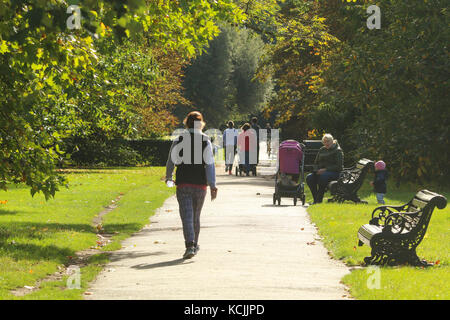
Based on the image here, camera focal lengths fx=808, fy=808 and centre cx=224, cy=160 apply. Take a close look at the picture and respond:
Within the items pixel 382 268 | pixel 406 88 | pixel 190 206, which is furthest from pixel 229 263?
pixel 406 88

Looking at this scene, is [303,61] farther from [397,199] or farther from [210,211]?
[210,211]

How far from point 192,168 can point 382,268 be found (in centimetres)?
313

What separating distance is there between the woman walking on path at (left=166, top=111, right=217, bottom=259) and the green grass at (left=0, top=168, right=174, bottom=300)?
1395 mm

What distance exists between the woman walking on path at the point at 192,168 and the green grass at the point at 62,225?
1395 mm

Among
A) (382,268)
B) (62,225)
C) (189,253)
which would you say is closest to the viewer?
(382,268)

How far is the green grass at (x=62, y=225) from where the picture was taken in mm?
9852

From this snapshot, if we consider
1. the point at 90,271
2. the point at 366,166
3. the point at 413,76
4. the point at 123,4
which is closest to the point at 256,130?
the point at 413,76

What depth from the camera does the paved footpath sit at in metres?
8.61

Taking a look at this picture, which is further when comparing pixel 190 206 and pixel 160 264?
pixel 190 206

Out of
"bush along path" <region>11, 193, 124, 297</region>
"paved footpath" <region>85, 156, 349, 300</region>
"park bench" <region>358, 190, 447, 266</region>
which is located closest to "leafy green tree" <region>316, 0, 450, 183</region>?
"paved footpath" <region>85, 156, 349, 300</region>

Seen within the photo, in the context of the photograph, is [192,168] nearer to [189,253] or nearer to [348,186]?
[189,253]

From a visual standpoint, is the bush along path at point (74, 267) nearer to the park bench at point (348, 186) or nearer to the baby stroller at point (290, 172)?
the baby stroller at point (290, 172)

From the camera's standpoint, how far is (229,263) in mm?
10555

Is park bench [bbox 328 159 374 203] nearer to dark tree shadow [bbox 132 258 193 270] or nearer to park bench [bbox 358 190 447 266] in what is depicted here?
park bench [bbox 358 190 447 266]
